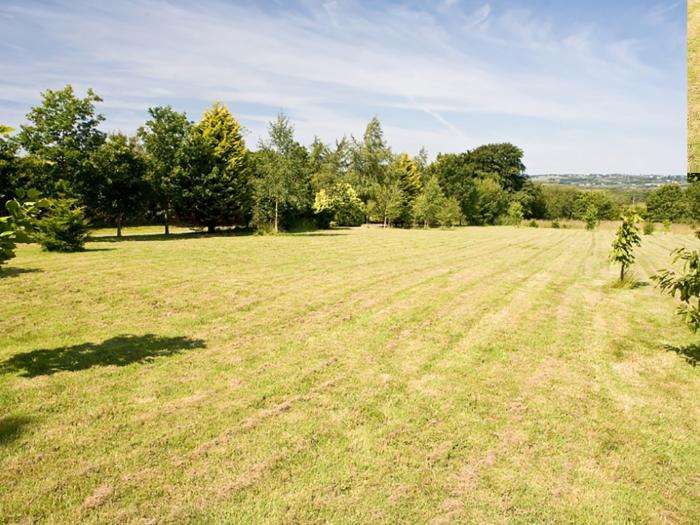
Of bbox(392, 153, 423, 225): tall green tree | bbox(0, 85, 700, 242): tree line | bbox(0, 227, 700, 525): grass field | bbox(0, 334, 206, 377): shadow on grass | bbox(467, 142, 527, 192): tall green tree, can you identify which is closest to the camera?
bbox(0, 227, 700, 525): grass field

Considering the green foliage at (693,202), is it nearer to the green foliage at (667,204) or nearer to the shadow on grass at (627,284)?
the green foliage at (667,204)

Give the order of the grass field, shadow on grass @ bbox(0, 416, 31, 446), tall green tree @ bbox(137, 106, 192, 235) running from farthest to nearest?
tall green tree @ bbox(137, 106, 192, 235), shadow on grass @ bbox(0, 416, 31, 446), the grass field

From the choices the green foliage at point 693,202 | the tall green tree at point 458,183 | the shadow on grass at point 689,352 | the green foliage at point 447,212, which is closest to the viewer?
the shadow on grass at point 689,352

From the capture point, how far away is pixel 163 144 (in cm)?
3103

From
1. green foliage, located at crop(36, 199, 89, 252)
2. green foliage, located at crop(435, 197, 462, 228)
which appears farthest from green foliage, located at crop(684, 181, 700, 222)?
green foliage, located at crop(36, 199, 89, 252)

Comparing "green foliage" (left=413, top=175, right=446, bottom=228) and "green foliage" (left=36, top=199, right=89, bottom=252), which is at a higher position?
"green foliage" (left=413, top=175, right=446, bottom=228)

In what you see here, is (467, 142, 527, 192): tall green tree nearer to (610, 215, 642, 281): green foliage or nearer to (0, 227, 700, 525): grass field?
(610, 215, 642, 281): green foliage

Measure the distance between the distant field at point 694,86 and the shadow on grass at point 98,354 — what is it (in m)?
10.8

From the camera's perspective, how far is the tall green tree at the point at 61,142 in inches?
902

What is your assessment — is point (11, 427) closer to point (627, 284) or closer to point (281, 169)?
point (627, 284)

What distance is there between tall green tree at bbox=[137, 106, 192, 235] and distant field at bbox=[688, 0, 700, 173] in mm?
30275

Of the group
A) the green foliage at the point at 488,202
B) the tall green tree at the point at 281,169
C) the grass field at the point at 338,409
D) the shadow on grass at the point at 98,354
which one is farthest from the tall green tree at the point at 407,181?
the shadow on grass at the point at 98,354

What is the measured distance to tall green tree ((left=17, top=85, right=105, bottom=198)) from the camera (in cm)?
2291

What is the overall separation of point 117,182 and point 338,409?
26730 millimetres
